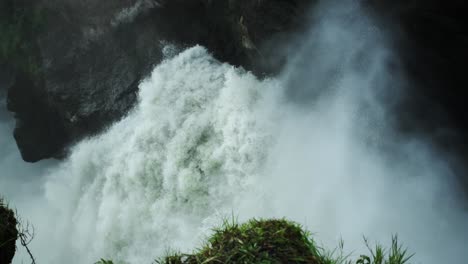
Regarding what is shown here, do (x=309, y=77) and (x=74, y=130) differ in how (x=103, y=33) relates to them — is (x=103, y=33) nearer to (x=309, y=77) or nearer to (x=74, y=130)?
(x=74, y=130)

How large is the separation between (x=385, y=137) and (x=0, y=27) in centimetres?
1502

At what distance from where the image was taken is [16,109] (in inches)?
565

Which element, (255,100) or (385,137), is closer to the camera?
(385,137)

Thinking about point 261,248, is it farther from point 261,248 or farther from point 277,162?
point 277,162

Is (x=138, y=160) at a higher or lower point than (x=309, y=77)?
lower

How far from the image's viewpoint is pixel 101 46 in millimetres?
12695

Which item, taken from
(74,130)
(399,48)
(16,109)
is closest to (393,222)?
(399,48)

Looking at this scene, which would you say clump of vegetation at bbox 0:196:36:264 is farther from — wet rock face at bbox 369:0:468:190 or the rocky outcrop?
the rocky outcrop

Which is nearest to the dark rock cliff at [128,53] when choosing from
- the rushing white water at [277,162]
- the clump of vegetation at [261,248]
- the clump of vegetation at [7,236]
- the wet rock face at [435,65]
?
the wet rock face at [435,65]

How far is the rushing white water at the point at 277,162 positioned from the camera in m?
6.72

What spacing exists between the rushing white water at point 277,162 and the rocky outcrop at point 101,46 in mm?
940

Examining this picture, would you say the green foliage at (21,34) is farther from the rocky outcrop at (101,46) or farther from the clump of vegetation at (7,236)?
the clump of vegetation at (7,236)

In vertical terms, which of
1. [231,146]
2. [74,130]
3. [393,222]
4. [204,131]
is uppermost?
[74,130]

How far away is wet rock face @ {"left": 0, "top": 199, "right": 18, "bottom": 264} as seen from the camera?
300 centimetres
